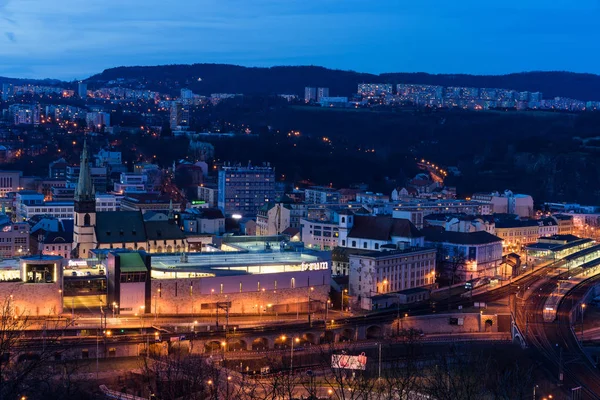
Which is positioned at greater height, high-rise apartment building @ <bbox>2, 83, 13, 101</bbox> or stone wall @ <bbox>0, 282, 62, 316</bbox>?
high-rise apartment building @ <bbox>2, 83, 13, 101</bbox>

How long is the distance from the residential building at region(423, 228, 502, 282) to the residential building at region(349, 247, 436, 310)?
3.81 m

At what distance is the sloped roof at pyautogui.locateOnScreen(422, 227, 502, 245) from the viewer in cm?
4031

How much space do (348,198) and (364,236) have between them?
20432mm

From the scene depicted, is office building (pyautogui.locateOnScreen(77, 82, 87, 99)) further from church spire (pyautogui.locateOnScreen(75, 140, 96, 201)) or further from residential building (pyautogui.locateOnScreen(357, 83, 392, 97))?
church spire (pyautogui.locateOnScreen(75, 140, 96, 201))

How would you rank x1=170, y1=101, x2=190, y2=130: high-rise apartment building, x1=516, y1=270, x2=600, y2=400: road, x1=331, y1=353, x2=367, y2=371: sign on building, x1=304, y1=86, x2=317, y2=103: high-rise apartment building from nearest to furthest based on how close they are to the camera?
x1=331, y1=353, x2=367, y2=371: sign on building → x1=516, y1=270, x2=600, y2=400: road → x1=170, y1=101, x2=190, y2=130: high-rise apartment building → x1=304, y1=86, x2=317, y2=103: high-rise apartment building

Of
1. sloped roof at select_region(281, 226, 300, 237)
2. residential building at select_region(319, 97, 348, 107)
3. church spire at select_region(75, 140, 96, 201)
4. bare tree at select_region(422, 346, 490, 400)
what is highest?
residential building at select_region(319, 97, 348, 107)

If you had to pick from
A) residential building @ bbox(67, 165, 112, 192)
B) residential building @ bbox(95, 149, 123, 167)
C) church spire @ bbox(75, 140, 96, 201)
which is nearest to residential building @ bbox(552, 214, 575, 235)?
church spire @ bbox(75, 140, 96, 201)

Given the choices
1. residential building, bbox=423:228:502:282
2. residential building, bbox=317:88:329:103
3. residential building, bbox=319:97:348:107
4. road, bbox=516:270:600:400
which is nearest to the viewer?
road, bbox=516:270:600:400

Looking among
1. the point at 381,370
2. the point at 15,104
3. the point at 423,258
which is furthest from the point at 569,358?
→ the point at 15,104

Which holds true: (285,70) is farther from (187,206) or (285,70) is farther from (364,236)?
(364,236)

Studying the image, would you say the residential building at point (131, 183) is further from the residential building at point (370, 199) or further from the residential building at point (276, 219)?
the residential building at point (276, 219)

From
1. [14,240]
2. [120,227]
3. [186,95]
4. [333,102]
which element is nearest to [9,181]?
[14,240]

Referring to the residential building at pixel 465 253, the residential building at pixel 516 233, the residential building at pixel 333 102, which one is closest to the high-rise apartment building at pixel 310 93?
the residential building at pixel 333 102

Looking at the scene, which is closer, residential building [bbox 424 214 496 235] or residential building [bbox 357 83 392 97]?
residential building [bbox 424 214 496 235]
